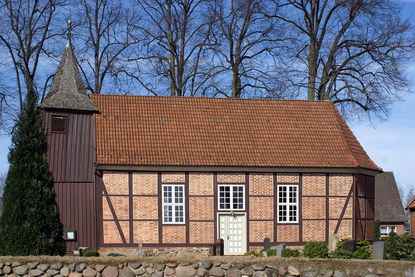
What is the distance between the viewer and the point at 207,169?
25.8 m

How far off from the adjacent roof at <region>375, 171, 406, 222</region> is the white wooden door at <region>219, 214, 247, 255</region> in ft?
82.3

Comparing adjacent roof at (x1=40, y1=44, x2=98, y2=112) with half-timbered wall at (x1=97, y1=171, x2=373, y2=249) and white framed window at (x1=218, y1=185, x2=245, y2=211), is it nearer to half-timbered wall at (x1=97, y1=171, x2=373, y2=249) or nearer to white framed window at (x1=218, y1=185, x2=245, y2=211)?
half-timbered wall at (x1=97, y1=171, x2=373, y2=249)

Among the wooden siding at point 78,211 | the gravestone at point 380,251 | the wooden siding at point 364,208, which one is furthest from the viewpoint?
the wooden siding at point 364,208

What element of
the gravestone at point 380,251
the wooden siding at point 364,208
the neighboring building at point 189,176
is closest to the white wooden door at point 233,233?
the neighboring building at point 189,176

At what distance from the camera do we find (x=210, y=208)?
2577cm

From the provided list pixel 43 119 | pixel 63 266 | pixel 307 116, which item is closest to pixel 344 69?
pixel 307 116

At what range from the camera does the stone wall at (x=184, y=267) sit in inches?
634

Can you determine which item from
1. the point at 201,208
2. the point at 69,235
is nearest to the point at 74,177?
the point at 69,235

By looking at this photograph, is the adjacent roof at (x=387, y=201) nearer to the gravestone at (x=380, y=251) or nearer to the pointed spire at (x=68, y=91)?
the pointed spire at (x=68, y=91)

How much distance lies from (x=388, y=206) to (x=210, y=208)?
1066 inches

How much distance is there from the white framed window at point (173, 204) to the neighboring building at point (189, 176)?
4 cm

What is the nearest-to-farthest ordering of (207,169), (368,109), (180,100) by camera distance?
1. (207,169)
2. (180,100)
3. (368,109)

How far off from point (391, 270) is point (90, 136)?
13.5m

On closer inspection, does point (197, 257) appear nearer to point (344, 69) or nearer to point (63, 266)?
point (63, 266)
